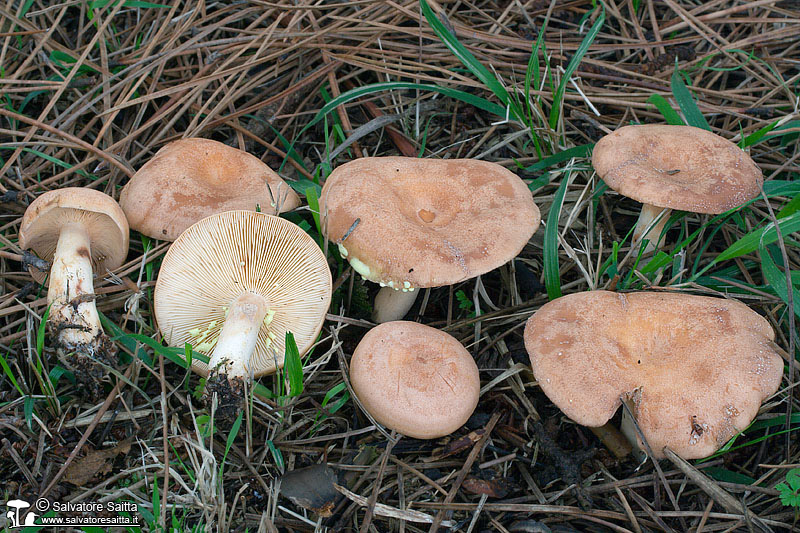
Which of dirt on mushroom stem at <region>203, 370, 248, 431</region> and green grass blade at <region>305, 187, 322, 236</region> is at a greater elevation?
green grass blade at <region>305, 187, 322, 236</region>

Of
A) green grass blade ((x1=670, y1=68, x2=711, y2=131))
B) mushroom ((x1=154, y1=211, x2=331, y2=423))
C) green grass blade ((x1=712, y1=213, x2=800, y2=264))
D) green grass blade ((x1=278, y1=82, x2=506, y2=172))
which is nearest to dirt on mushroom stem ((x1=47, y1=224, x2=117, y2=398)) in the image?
mushroom ((x1=154, y1=211, x2=331, y2=423))

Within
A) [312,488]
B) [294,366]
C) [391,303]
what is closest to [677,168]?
[391,303]

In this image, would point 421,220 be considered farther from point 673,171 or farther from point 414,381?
point 673,171

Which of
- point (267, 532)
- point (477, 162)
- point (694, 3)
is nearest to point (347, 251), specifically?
point (477, 162)

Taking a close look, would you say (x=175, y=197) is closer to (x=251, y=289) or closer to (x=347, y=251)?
(x=251, y=289)

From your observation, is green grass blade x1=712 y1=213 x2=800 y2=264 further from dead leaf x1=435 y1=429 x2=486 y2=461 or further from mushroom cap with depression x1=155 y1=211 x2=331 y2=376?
mushroom cap with depression x1=155 y1=211 x2=331 y2=376

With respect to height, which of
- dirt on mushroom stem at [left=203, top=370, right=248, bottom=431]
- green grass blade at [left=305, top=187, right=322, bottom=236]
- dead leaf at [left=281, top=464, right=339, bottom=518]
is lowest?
dead leaf at [left=281, top=464, right=339, bottom=518]
